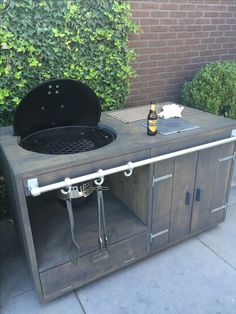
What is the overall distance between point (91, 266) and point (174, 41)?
245 centimetres

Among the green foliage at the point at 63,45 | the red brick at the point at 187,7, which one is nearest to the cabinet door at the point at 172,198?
the green foliage at the point at 63,45

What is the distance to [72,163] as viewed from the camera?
1509 mm

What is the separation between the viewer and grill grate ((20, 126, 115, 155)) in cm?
183

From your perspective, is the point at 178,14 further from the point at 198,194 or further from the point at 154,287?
the point at 154,287

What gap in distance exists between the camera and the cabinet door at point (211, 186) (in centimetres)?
210

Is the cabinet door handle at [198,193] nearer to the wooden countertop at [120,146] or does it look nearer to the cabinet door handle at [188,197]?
the cabinet door handle at [188,197]

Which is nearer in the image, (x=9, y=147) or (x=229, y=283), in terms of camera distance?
(x=9, y=147)

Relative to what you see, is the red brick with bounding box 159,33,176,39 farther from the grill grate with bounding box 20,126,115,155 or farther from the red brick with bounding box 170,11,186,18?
the grill grate with bounding box 20,126,115,155

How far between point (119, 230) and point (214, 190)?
86cm

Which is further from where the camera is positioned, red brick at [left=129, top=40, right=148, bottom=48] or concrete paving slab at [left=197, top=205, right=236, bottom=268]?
red brick at [left=129, top=40, right=148, bottom=48]

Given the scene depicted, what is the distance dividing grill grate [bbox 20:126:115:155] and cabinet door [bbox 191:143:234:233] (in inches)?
29.3

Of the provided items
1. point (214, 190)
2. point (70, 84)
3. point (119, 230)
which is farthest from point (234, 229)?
point (70, 84)

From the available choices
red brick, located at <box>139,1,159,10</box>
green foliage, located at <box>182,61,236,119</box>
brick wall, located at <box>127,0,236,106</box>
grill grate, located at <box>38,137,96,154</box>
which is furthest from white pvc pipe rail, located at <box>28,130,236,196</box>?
red brick, located at <box>139,1,159,10</box>

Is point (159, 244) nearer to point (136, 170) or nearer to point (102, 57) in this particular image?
point (136, 170)
